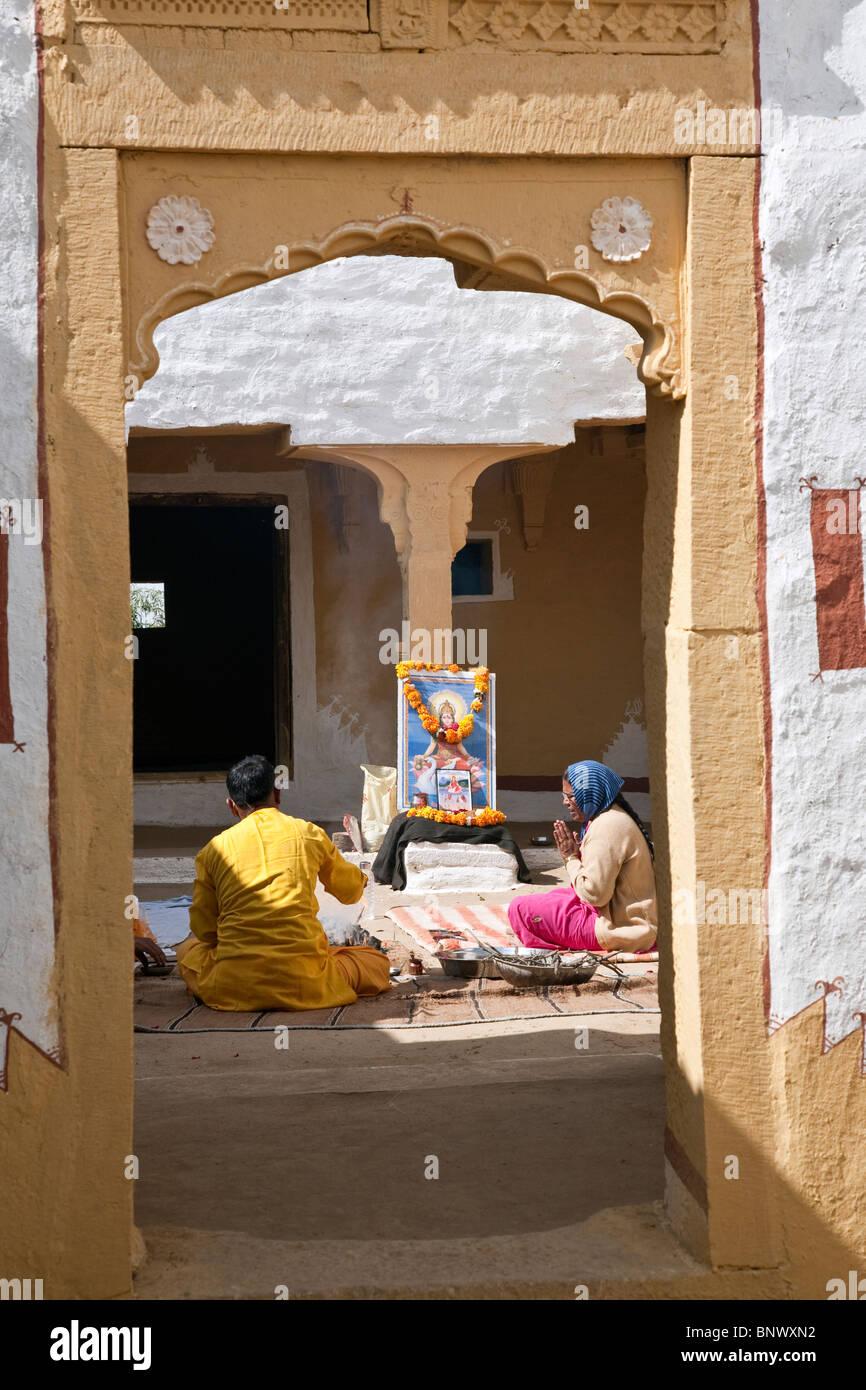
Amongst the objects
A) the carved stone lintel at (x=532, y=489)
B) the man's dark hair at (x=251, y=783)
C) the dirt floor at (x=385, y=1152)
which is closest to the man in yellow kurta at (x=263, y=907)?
the man's dark hair at (x=251, y=783)

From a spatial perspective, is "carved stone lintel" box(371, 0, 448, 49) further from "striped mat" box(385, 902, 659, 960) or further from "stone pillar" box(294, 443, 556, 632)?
"stone pillar" box(294, 443, 556, 632)

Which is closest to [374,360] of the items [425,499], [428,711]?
[425,499]

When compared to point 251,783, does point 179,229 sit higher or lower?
higher

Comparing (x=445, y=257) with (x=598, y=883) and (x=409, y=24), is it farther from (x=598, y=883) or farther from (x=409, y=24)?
(x=598, y=883)

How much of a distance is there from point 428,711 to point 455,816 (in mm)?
804

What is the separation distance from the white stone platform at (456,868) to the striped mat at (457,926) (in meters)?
0.36

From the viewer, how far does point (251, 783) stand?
260 inches

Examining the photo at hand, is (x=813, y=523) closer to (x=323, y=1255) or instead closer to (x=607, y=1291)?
(x=607, y=1291)

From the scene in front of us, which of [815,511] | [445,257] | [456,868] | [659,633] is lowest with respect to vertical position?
[456,868]

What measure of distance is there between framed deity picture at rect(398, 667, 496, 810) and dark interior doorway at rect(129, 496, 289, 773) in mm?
5225

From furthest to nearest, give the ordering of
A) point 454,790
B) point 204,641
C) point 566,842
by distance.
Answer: point 204,641 → point 454,790 → point 566,842

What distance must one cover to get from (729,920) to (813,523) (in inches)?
41.8

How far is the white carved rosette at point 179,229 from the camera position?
3.56 metres

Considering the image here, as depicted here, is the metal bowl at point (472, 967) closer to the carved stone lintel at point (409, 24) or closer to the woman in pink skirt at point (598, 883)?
the woman in pink skirt at point (598, 883)
